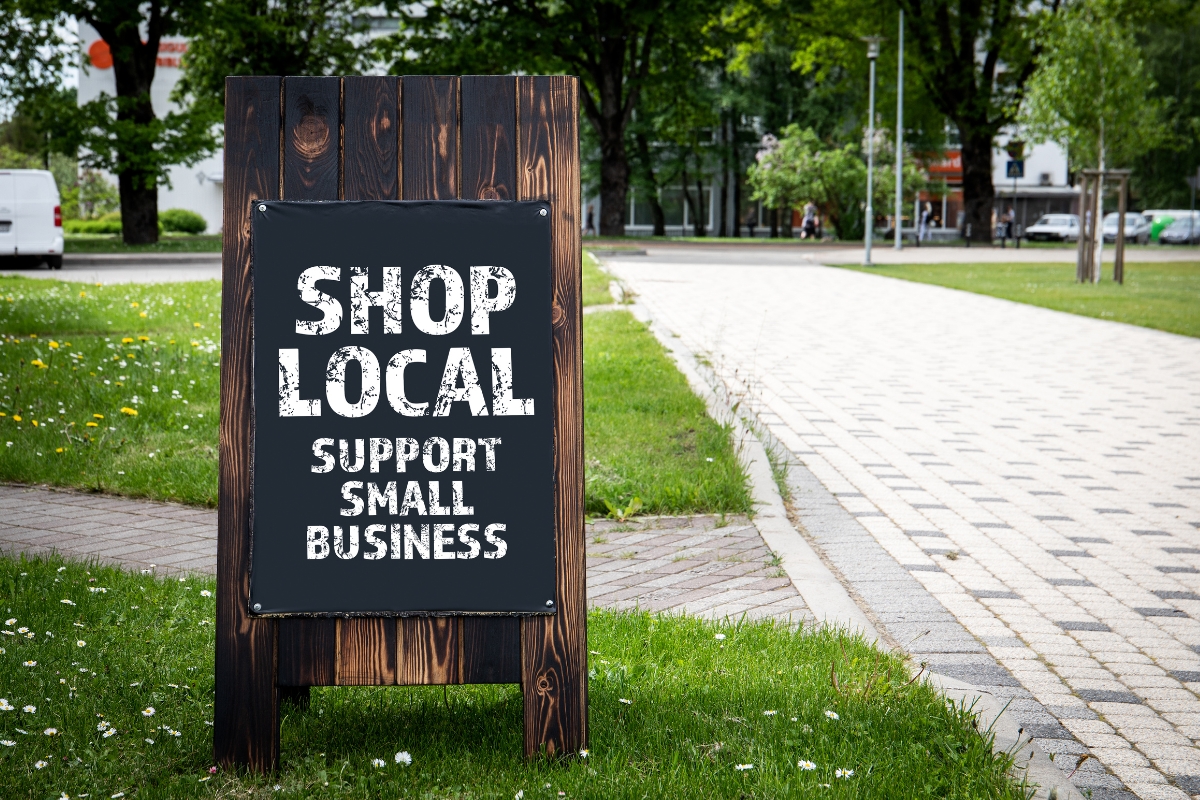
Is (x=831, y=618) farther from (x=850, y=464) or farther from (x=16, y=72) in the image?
(x=16, y=72)

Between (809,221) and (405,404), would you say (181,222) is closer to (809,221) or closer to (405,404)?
(809,221)

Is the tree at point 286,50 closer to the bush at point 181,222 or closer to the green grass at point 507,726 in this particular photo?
the bush at point 181,222

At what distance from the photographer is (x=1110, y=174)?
24.7 meters

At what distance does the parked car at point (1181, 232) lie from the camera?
54.4 meters

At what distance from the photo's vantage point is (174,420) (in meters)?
7.56

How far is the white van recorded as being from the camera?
2352 centimetres

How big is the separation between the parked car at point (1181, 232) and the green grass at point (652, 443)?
167 ft

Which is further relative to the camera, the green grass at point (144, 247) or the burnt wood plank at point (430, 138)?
the green grass at point (144, 247)

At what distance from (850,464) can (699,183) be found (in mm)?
56187

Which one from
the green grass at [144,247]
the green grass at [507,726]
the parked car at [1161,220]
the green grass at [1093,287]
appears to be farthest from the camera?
the parked car at [1161,220]

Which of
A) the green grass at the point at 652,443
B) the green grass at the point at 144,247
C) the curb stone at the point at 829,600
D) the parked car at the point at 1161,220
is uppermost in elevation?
the parked car at the point at 1161,220

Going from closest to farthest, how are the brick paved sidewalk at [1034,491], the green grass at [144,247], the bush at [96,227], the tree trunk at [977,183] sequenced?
the brick paved sidewalk at [1034,491]
the green grass at [144,247]
the tree trunk at [977,183]
the bush at [96,227]

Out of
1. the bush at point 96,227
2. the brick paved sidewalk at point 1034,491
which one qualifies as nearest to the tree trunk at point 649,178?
the bush at point 96,227

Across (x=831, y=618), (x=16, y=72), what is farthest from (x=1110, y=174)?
(x=16, y=72)
